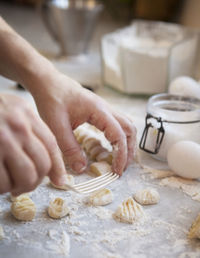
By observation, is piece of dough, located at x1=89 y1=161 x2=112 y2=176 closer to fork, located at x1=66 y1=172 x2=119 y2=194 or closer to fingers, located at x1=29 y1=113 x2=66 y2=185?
fork, located at x1=66 y1=172 x2=119 y2=194

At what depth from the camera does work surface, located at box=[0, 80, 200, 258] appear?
69cm

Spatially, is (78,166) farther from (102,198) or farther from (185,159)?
(185,159)

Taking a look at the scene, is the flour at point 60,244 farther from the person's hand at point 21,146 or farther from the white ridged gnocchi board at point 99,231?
the person's hand at point 21,146

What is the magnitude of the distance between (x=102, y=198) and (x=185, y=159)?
0.22 metres

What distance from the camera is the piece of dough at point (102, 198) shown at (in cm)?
82

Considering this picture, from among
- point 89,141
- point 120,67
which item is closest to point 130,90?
point 120,67

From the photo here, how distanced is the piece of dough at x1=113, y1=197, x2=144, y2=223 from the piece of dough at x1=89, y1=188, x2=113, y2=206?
40 mm

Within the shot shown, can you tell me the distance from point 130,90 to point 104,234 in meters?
0.76

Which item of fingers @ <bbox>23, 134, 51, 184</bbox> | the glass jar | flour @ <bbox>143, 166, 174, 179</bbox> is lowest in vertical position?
flour @ <bbox>143, 166, 174, 179</bbox>

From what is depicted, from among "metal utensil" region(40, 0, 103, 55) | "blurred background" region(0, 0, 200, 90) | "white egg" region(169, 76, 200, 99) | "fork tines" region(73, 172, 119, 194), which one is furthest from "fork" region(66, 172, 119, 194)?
"metal utensil" region(40, 0, 103, 55)

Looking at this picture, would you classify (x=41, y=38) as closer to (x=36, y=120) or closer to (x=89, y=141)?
(x=89, y=141)

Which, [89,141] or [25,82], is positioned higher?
[25,82]

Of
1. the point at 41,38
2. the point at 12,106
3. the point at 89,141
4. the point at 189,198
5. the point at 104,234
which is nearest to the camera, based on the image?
the point at 12,106

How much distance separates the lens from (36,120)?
1.86ft
